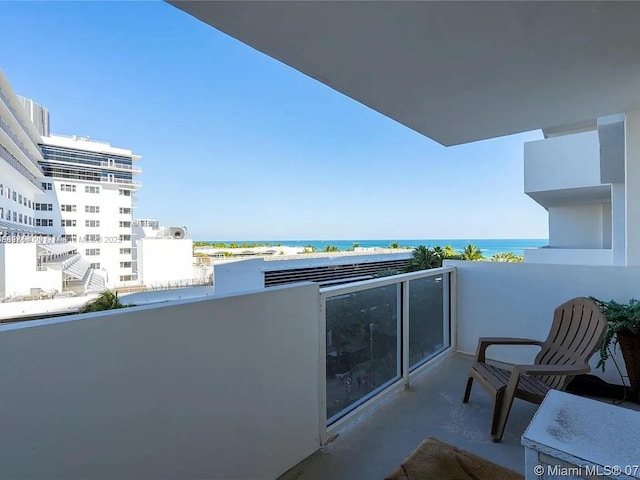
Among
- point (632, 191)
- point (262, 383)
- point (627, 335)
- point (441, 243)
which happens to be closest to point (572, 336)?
point (627, 335)

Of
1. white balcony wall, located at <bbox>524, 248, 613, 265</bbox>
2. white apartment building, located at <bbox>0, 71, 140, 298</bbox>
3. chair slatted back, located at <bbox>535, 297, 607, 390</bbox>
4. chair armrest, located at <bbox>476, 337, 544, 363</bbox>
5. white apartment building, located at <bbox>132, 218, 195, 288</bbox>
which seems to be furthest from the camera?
white apartment building, located at <bbox>132, 218, 195, 288</bbox>

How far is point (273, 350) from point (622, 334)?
2.80 metres

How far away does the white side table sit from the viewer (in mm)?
713

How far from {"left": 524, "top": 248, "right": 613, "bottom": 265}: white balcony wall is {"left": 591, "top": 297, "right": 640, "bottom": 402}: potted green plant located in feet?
14.0

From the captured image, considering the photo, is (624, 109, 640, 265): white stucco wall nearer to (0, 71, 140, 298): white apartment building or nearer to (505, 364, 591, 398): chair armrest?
(505, 364, 591, 398): chair armrest

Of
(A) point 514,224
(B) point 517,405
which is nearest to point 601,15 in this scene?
(B) point 517,405

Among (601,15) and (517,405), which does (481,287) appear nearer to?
(517,405)

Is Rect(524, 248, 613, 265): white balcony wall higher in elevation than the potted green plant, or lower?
higher

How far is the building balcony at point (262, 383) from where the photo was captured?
1051 mm

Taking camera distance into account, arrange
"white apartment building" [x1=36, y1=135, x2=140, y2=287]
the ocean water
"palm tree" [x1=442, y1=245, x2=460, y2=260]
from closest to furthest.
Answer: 1. "palm tree" [x1=442, y1=245, x2=460, y2=260]
2. "white apartment building" [x1=36, y1=135, x2=140, y2=287]
3. the ocean water

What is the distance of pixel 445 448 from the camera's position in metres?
1.92

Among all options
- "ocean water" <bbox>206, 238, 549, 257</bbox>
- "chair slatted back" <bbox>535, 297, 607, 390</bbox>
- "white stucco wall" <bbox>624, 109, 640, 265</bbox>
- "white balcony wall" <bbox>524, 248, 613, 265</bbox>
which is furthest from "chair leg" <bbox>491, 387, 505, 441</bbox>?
"ocean water" <bbox>206, 238, 549, 257</bbox>

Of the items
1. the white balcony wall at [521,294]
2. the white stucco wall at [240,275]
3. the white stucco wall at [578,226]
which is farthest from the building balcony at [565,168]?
the white stucco wall at [240,275]

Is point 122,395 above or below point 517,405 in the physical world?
above
